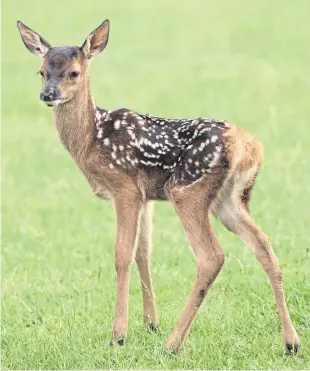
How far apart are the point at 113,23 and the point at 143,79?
15.1ft

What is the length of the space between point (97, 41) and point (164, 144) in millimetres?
1006

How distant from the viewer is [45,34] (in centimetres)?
2331

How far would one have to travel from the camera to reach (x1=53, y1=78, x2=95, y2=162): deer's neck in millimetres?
7827

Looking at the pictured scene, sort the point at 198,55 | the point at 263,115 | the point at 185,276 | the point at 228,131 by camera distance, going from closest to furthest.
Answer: the point at 228,131 → the point at 185,276 → the point at 263,115 → the point at 198,55

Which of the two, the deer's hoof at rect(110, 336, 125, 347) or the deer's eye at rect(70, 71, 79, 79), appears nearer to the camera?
the deer's hoof at rect(110, 336, 125, 347)

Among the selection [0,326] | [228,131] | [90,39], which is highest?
[90,39]

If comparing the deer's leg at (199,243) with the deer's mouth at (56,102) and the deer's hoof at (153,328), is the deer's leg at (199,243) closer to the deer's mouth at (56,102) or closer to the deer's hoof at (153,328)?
the deer's hoof at (153,328)

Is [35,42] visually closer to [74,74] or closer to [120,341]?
[74,74]

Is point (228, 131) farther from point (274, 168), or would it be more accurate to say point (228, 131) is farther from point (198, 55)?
point (198, 55)

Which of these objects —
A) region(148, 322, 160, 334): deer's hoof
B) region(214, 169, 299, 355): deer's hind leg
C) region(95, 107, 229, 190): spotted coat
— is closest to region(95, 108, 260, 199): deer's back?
region(95, 107, 229, 190): spotted coat

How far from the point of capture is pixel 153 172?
7570mm

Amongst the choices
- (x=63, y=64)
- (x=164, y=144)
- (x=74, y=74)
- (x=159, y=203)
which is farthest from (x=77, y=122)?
(x=159, y=203)

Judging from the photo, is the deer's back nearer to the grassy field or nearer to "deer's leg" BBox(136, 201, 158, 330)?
"deer's leg" BBox(136, 201, 158, 330)

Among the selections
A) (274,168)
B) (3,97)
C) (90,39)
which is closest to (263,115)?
(274,168)
